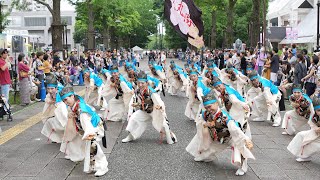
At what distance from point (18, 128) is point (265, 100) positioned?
592cm

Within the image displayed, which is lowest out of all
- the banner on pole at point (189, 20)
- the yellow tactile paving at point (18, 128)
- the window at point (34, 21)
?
the yellow tactile paving at point (18, 128)

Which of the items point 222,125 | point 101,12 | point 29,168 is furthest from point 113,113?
point 101,12

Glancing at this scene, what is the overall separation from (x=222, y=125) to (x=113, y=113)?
5027 millimetres

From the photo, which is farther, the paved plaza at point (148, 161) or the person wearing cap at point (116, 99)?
the person wearing cap at point (116, 99)

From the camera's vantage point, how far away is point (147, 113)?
27.9ft

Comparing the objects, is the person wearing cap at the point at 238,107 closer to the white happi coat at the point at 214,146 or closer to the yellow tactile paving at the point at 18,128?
the white happi coat at the point at 214,146

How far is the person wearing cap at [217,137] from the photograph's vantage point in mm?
6161

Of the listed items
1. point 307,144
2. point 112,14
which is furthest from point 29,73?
point 112,14

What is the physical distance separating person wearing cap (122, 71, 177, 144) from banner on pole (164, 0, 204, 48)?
4.73m

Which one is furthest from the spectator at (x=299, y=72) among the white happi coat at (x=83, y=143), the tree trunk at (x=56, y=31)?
the tree trunk at (x=56, y=31)

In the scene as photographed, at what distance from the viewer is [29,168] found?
22.4 ft

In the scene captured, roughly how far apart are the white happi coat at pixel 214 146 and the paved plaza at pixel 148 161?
166mm

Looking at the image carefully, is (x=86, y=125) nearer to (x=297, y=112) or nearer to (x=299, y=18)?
(x=297, y=112)

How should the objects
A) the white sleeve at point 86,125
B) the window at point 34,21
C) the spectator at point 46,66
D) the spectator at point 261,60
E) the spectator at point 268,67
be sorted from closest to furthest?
the white sleeve at point 86,125
the spectator at point 46,66
the spectator at point 268,67
the spectator at point 261,60
the window at point 34,21
